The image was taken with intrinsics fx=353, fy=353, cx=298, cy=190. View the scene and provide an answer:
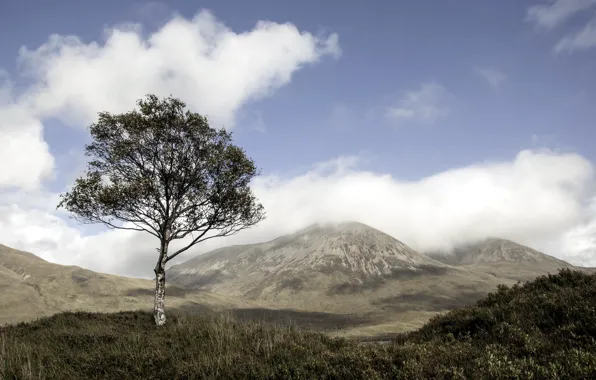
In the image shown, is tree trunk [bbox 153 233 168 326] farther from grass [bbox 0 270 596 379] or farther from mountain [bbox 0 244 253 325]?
mountain [bbox 0 244 253 325]

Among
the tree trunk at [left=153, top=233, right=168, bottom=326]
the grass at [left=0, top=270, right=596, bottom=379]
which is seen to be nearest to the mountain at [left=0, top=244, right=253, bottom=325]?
the tree trunk at [left=153, top=233, right=168, bottom=326]

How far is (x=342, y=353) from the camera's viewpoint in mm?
9062

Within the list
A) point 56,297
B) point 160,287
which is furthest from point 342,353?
point 56,297

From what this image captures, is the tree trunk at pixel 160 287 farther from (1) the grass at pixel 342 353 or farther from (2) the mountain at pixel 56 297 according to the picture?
(2) the mountain at pixel 56 297

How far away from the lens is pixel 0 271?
176 metres

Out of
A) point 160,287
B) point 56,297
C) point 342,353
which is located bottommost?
point 56,297

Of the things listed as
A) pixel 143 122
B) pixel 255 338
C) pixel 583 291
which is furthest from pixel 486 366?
pixel 143 122

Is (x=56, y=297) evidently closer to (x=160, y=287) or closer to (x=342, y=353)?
(x=160, y=287)

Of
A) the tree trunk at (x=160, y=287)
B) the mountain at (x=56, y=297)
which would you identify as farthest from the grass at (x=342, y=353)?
the mountain at (x=56, y=297)

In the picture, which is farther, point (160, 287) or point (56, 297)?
point (56, 297)

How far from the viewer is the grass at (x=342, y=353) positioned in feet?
24.4

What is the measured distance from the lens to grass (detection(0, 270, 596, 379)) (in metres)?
7.44

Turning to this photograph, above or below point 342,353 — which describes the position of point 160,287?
above

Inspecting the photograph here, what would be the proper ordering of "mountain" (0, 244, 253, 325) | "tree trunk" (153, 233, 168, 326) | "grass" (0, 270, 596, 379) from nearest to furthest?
"grass" (0, 270, 596, 379) < "tree trunk" (153, 233, 168, 326) < "mountain" (0, 244, 253, 325)
